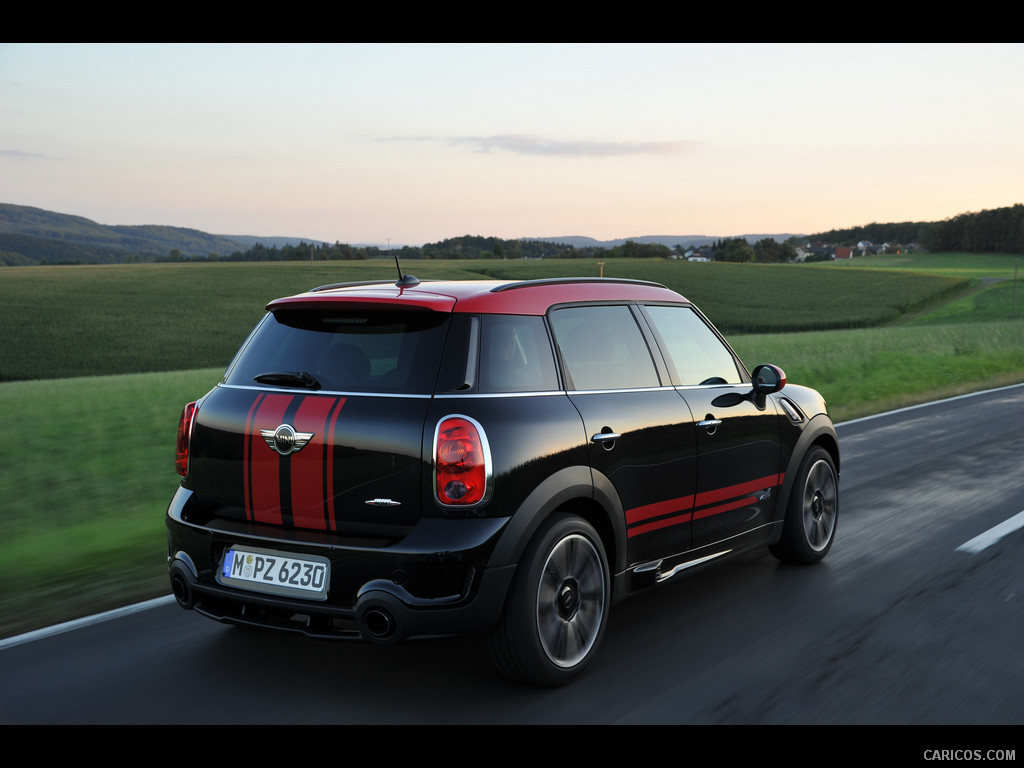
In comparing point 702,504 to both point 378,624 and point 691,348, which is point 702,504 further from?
point 378,624

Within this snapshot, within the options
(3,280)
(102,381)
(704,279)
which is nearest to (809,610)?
(102,381)

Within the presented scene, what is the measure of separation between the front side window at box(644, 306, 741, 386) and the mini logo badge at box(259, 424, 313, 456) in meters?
1.98

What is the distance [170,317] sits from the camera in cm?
4716

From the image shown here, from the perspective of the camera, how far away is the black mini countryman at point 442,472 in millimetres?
3746

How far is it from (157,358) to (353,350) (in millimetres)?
36139

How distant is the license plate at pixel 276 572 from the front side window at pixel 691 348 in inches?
82.8

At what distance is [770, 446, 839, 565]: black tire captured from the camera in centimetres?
582

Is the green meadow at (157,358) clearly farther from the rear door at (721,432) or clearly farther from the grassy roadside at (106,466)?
the rear door at (721,432)

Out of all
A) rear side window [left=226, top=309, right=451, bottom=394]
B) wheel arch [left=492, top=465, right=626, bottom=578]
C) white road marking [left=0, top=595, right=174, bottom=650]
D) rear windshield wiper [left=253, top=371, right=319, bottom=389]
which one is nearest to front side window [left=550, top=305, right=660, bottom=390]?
wheel arch [left=492, top=465, right=626, bottom=578]

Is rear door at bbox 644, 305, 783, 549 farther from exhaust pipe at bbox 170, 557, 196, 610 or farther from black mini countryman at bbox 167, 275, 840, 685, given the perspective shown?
exhaust pipe at bbox 170, 557, 196, 610
